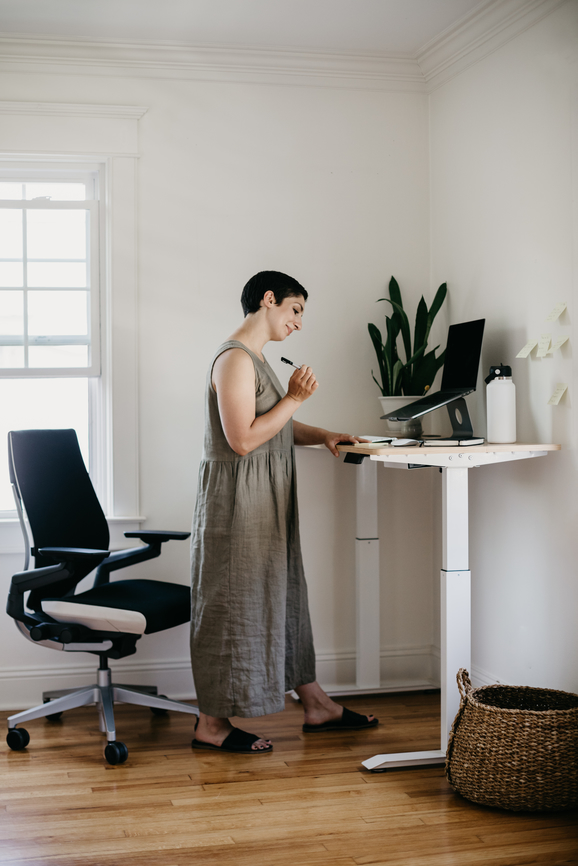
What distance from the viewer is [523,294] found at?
2.79 meters

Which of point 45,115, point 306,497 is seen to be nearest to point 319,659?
point 306,497

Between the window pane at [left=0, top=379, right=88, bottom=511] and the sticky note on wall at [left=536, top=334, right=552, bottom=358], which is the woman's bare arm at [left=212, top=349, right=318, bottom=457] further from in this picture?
the window pane at [left=0, top=379, right=88, bottom=511]

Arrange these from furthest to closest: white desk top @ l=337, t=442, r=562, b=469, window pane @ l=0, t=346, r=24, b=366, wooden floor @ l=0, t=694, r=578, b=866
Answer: window pane @ l=0, t=346, r=24, b=366
white desk top @ l=337, t=442, r=562, b=469
wooden floor @ l=0, t=694, r=578, b=866

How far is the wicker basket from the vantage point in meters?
2.17

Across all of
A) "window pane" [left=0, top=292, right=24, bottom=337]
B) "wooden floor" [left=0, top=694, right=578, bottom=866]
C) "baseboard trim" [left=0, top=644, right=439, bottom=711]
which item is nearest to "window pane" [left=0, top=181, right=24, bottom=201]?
"window pane" [left=0, top=292, right=24, bottom=337]

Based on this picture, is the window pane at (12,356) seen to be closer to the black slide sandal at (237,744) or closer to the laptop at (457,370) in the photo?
the laptop at (457,370)

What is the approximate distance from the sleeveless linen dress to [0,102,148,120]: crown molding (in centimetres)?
133

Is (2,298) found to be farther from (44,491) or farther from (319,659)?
(319,659)

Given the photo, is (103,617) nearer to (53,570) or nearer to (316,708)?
(53,570)

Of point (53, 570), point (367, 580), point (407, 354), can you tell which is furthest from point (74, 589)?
point (407, 354)

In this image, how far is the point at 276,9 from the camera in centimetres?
296

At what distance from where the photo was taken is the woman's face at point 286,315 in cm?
269

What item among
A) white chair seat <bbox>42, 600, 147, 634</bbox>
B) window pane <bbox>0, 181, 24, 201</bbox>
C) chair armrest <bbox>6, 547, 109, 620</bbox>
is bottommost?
white chair seat <bbox>42, 600, 147, 634</bbox>

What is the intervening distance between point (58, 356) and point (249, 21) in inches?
62.8
